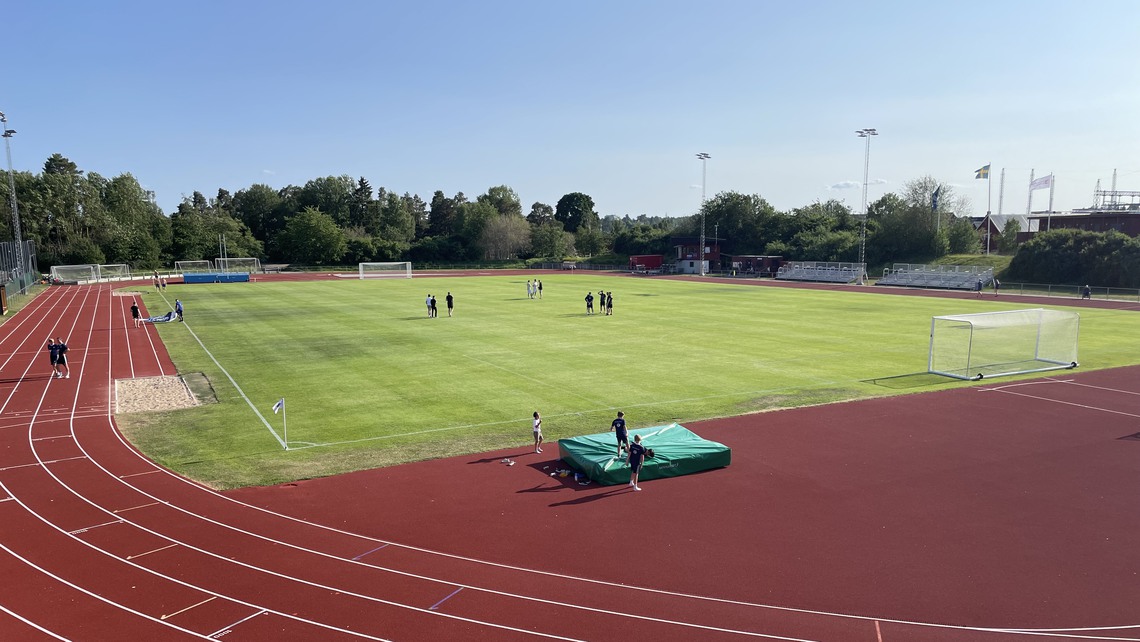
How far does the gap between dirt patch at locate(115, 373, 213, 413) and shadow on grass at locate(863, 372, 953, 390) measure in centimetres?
2483

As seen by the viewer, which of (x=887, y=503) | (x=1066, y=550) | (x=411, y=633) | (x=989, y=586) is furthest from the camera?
(x=887, y=503)

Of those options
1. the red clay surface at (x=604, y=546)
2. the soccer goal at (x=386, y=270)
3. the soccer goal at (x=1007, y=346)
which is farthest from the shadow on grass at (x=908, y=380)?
the soccer goal at (x=386, y=270)

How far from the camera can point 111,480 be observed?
15.7m

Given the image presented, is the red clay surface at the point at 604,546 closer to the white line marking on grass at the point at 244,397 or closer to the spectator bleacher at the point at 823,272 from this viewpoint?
the white line marking on grass at the point at 244,397

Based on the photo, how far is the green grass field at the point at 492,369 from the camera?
18.7 meters

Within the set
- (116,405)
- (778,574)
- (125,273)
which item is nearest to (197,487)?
(116,405)

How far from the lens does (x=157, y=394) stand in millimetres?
24234

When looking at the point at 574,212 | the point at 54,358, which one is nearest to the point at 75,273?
the point at 54,358

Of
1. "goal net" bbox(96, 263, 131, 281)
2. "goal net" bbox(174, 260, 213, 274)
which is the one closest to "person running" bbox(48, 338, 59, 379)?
"goal net" bbox(96, 263, 131, 281)

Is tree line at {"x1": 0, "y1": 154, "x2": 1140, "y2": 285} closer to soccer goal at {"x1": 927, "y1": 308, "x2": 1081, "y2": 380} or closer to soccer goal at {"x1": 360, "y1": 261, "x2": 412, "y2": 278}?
soccer goal at {"x1": 360, "y1": 261, "x2": 412, "y2": 278}

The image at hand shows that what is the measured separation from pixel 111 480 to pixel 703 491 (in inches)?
543

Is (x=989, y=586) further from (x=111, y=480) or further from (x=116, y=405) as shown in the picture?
(x=116, y=405)

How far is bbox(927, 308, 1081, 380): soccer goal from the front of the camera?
2770cm

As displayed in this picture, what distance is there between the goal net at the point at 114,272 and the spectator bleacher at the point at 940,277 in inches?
3758
